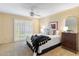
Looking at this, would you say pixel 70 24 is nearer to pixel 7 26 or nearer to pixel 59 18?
pixel 59 18

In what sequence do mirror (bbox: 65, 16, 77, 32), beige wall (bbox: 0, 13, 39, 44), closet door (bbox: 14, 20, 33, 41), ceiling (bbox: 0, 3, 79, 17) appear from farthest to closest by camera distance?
mirror (bbox: 65, 16, 77, 32) → closet door (bbox: 14, 20, 33, 41) → beige wall (bbox: 0, 13, 39, 44) → ceiling (bbox: 0, 3, 79, 17)

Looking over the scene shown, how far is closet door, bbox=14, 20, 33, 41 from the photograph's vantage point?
217cm

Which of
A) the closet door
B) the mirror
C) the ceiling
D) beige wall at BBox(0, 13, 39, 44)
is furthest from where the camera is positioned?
the mirror

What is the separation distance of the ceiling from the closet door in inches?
8.5

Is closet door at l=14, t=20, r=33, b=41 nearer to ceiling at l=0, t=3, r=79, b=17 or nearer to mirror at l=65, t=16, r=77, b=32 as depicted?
ceiling at l=0, t=3, r=79, b=17

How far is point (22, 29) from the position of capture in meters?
2.21

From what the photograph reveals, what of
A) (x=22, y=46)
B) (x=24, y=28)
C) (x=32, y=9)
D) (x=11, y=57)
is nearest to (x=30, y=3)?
(x=32, y=9)

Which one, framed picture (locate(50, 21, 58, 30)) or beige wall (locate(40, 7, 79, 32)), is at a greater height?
beige wall (locate(40, 7, 79, 32))

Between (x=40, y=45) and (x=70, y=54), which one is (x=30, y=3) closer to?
(x=40, y=45)

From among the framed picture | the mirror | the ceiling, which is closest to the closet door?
the ceiling

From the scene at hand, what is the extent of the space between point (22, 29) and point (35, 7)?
635mm

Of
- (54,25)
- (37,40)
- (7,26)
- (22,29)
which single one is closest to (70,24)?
(54,25)

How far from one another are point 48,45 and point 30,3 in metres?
1.15

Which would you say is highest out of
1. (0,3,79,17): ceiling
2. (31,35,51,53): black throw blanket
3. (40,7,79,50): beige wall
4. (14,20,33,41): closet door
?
(0,3,79,17): ceiling
